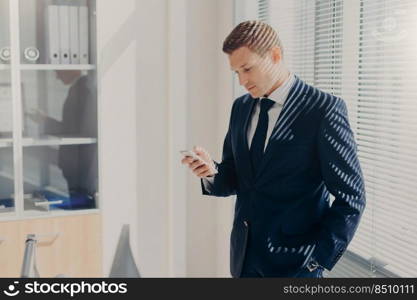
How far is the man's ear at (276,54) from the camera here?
2.12 metres

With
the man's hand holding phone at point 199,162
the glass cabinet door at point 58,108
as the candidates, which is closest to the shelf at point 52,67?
the glass cabinet door at point 58,108

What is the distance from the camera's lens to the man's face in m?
2.10

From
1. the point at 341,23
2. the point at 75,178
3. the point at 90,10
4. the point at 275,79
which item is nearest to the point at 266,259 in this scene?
the point at 275,79

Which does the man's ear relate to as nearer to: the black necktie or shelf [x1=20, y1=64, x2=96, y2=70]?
the black necktie

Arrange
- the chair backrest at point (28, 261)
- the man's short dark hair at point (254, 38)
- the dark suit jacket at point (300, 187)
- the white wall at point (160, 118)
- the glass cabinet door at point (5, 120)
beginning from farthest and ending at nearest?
the white wall at point (160, 118)
the glass cabinet door at point (5, 120)
the man's short dark hair at point (254, 38)
the dark suit jacket at point (300, 187)
the chair backrest at point (28, 261)

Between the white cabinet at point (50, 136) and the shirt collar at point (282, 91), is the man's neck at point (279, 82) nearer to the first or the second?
the shirt collar at point (282, 91)

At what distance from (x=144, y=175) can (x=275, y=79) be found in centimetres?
143

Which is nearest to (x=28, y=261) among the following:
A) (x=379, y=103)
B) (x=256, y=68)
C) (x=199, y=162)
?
(x=199, y=162)

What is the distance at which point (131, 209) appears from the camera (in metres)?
3.38

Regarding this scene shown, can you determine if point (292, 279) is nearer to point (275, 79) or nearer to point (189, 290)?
point (189, 290)

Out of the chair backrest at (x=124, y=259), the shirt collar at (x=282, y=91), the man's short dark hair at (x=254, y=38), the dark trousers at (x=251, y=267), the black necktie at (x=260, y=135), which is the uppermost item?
the man's short dark hair at (x=254, y=38)

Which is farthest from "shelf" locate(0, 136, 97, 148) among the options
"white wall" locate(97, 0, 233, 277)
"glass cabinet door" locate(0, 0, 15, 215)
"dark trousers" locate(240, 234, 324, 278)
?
"dark trousers" locate(240, 234, 324, 278)

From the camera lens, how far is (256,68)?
6.92 feet

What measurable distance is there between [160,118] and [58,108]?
1.90ft
